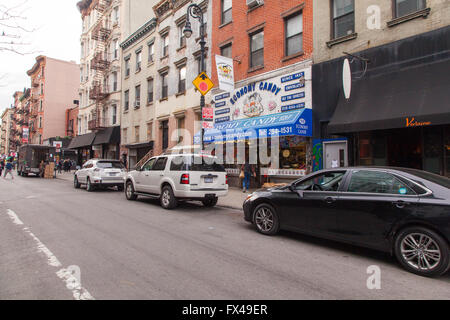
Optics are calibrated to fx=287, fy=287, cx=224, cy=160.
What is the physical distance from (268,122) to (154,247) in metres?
9.17

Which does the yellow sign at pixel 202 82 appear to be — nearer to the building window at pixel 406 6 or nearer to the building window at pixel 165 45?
the building window at pixel 406 6

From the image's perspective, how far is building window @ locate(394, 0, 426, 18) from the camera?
9648mm

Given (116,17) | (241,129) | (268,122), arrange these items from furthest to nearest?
(116,17), (241,129), (268,122)

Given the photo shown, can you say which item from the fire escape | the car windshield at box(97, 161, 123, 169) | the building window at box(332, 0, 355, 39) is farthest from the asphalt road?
the fire escape

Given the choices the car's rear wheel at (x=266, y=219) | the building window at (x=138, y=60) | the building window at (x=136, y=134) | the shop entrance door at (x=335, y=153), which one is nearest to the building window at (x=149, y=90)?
the building window at (x=138, y=60)

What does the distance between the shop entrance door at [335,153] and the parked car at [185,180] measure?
4.83 m

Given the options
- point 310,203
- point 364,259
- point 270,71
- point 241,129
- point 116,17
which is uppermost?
point 116,17

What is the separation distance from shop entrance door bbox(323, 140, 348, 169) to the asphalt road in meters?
6.14

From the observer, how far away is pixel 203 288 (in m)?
3.51

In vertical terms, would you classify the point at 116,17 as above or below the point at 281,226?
→ above

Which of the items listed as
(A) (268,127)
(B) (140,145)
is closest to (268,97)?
(A) (268,127)

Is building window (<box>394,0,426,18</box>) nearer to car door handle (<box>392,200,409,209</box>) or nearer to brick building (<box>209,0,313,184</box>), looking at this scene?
brick building (<box>209,0,313,184</box>)

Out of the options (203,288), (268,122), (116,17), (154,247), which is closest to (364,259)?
(203,288)
